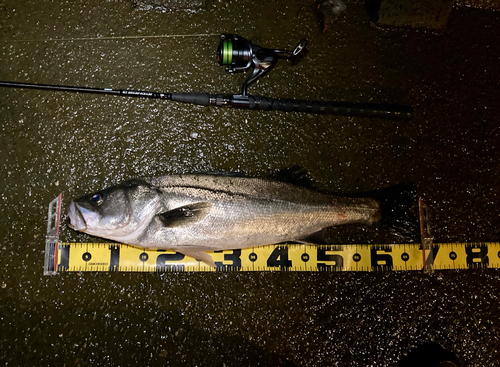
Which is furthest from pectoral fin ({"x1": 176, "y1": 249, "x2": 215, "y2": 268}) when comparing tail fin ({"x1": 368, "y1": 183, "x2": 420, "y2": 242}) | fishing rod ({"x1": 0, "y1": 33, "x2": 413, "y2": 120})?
tail fin ({"x1": 368, "y1": 183, "x2": 420, "y2": 242})

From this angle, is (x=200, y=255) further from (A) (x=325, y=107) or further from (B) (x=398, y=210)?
(B) (x=398, y=210)

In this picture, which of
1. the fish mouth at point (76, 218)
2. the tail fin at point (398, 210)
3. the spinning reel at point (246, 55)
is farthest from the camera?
the tail fin at point (398, 210)

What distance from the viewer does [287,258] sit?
2717 mm

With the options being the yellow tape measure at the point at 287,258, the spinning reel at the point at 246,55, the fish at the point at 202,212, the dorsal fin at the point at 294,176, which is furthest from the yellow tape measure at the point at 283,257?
the spinning reel at the point at 246,55

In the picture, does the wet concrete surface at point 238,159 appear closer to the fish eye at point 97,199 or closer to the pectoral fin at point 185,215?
the fish eye at point 97,199

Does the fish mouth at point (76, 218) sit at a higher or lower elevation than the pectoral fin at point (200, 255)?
higher

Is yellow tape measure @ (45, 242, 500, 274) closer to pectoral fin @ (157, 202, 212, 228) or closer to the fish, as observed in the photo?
the fish

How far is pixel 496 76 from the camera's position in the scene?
299 centimetres

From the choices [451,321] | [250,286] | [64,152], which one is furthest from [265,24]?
[451,321]

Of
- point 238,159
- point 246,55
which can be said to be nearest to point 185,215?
point 238,159

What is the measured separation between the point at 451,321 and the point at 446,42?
274 centimetres

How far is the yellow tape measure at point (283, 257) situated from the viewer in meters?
2.60

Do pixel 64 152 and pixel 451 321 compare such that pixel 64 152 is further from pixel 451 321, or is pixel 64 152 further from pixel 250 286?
pixel 451 321

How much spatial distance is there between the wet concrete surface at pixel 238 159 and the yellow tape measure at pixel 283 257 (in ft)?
0.35
